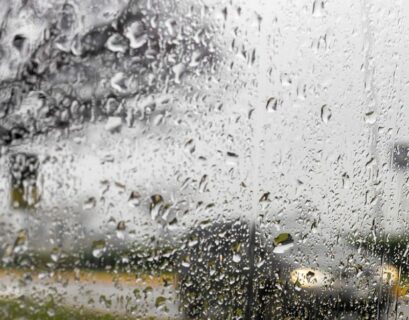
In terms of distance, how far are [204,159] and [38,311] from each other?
0.50 metres

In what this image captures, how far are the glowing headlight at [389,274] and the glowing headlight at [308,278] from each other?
288 mm

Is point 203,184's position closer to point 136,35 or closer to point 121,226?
point 121,226

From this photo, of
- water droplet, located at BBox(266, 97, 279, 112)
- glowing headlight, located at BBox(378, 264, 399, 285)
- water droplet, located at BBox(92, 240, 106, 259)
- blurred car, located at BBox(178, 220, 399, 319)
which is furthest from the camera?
glowing headlight, located at BBox(378, 264, 399, 285)

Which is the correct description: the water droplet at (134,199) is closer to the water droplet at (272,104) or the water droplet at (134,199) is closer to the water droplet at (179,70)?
the water droplet at (179,70)

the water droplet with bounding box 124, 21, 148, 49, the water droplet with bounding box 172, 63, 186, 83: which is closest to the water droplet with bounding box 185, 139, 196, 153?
the water droplet with bounding box 172, 63, 186, 83

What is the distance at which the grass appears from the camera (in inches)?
42.8

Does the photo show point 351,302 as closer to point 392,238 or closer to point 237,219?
point 392,238

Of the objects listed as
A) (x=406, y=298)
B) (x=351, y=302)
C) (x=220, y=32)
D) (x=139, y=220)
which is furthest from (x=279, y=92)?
(x=406, y=298)

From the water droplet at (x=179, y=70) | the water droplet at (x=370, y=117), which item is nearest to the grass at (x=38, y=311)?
the water droplet at (x=179, y=70)

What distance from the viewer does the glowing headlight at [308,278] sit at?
1691 mm

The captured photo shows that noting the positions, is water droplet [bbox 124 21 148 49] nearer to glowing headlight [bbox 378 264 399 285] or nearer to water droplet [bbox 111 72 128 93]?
water droplet [bbox 111 72 128 93]

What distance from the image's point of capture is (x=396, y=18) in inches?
75.4

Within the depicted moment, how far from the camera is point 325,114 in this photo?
1.76 metres

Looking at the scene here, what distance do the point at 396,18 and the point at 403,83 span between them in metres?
0.20
